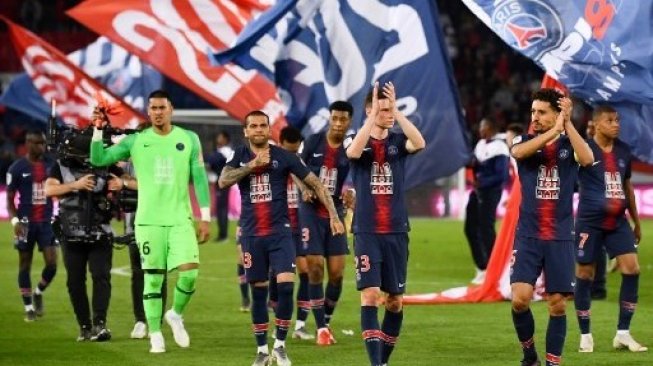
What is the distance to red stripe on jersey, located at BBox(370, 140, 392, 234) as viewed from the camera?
1186 cm

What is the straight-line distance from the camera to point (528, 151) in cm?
1135

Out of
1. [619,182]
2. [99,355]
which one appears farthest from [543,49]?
[99,355]

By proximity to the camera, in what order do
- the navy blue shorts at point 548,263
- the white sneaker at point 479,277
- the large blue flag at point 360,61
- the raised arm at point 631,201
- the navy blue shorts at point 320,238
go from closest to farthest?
1. the navy blue shorts at point 548,263
2. the raised arm at point 631,201
3. the navy blue shorts at point 320,238
4. the large blue flag at point 360,61
5. the white sneaker at point 479,277

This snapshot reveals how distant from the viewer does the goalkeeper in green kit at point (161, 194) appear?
1362cm

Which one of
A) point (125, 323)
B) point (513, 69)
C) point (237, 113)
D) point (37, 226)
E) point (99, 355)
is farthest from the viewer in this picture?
point (513, 69)

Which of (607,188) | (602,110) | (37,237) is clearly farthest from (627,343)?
(37,237)

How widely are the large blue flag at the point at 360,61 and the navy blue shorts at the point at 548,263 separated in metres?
5.61

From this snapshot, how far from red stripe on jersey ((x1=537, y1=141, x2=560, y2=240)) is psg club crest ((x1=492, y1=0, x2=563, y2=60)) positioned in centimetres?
268

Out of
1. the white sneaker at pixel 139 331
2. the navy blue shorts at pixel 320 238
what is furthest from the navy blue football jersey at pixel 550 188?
the white sneaker at pixel 139 331

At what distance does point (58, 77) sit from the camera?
23.8 m

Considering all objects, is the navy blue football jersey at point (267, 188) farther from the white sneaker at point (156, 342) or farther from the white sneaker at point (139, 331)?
the white sneaker at point (139, 331)

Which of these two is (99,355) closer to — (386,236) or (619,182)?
(386,236)

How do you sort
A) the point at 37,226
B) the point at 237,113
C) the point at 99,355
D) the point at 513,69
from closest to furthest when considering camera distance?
the point at 99,355 < the point at 37,226 < the point at 237,113 < the point at 513,69

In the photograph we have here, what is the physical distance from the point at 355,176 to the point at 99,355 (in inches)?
124
